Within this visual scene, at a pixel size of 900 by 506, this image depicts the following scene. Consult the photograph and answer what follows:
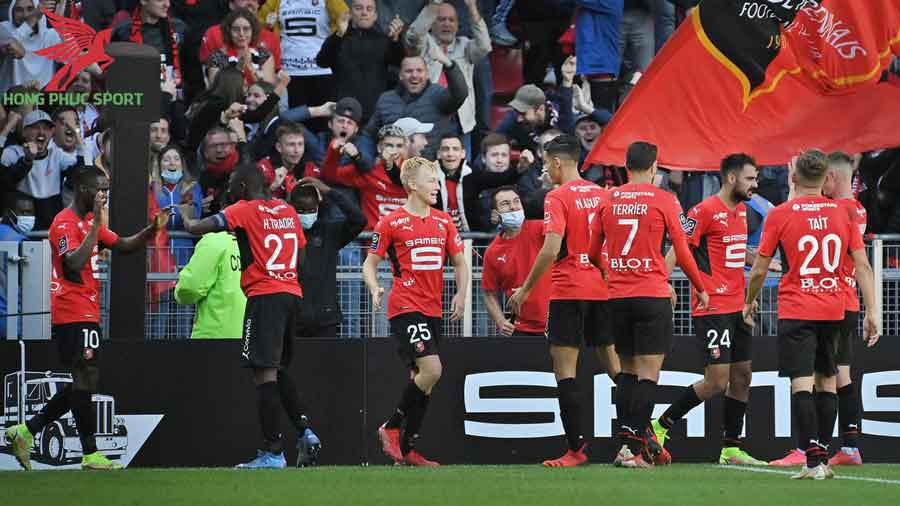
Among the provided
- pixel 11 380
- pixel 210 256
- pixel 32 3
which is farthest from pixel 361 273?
pixel 32 3

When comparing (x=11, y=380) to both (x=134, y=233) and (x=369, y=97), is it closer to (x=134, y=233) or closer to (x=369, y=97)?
(x=134, y=233)

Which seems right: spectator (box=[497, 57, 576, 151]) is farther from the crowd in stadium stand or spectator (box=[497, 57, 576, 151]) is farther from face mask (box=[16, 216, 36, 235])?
face mask (box=[16, 216, 36, 235])

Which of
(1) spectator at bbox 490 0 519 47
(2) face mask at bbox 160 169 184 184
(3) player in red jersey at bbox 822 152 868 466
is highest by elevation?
(1) spectator at bbox 490 0 519 47

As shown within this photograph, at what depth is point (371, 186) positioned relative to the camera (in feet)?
48.2

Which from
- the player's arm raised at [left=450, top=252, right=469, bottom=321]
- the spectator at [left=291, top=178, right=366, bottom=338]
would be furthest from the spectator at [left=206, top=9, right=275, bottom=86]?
the player's arm raised at [left=450, top=252, right=469, bottom=321]

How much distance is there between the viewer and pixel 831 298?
9.84m

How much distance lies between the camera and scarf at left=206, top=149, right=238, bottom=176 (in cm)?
1499

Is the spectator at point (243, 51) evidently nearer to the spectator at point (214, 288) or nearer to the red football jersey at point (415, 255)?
the spectator at point (214, 288)

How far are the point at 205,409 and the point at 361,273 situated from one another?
1689 mm

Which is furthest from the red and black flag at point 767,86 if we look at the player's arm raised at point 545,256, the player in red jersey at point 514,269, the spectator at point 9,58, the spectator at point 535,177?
the spectator at point 9,58

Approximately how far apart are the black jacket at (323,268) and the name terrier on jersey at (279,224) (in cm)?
132

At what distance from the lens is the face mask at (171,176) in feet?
47.7

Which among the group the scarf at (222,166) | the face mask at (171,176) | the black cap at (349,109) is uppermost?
the black cap at (349,109)

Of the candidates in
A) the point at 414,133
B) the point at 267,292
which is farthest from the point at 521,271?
the point at 414,133
